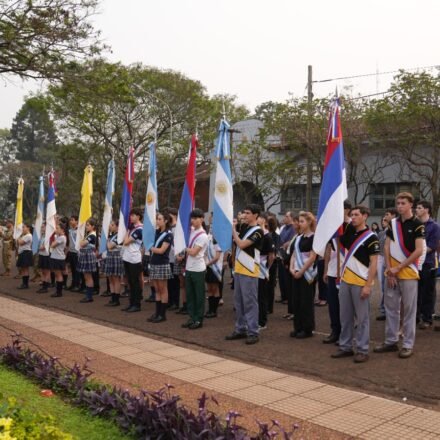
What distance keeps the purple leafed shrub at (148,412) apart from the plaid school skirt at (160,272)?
389cm

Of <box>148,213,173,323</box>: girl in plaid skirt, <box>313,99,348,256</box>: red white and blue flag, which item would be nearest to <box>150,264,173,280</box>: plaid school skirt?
<box>148,213,173,323</box>: girl in plaid skirt

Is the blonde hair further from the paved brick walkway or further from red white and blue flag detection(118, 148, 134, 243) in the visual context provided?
red white and blue flag detection(118, 148, 134, 243)

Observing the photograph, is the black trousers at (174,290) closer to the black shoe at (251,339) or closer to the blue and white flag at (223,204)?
the blue and white flag at (223,204)

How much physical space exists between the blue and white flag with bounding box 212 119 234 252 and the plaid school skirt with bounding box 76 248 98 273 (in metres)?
4.61

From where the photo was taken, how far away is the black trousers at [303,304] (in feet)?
26.5

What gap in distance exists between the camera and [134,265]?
1063cm

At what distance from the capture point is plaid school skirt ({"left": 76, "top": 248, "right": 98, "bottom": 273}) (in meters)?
12.3

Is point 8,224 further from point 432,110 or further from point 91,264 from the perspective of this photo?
point 432,110

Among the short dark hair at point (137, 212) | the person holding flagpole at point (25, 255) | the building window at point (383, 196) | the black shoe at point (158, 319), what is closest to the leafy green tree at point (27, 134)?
the building window at point (383, 196)

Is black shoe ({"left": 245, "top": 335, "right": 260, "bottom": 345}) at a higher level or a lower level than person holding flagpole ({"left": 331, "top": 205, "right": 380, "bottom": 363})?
lower

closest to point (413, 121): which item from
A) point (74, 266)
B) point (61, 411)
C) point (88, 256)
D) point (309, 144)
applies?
point (309, 144)

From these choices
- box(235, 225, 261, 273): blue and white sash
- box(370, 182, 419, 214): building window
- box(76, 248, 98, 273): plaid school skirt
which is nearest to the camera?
box(235, 225, 261, 273): blue and white sash

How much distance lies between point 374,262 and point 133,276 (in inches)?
203

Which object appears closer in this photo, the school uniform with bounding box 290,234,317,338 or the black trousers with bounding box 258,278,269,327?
the school uniform with bounding box 290,234,317,338
